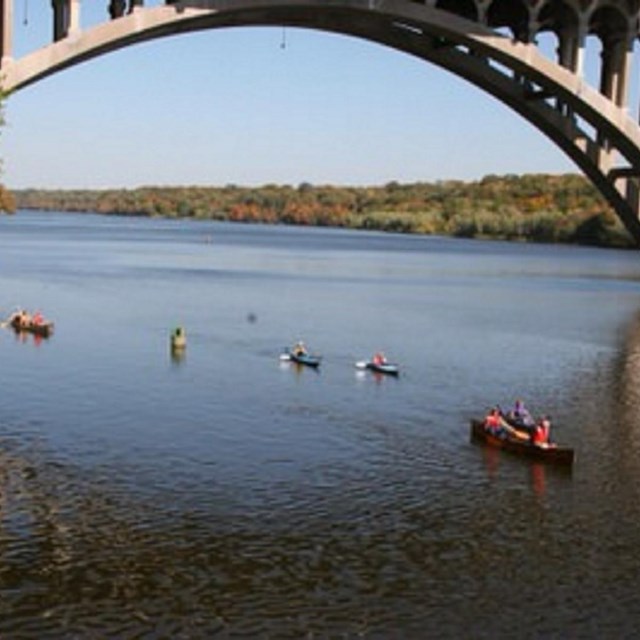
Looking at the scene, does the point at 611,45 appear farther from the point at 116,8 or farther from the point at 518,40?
the point at 116,8

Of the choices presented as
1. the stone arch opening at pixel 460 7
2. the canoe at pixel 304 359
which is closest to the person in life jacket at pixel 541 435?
the canoe at pixel 304 359

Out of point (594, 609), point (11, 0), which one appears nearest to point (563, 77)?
point (11, 0)

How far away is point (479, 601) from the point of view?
1700 centimetres

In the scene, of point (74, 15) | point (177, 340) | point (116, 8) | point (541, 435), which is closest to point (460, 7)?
point (116, 8)

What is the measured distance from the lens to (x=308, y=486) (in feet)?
75.8

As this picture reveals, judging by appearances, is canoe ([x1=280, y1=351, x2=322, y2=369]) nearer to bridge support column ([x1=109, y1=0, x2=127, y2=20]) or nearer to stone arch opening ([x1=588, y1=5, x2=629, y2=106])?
bridge support column ([x1=109, y1=0, x2=127, y2=20])

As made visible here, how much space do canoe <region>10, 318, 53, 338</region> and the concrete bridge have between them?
11904mm

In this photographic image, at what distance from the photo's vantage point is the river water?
1652 cm

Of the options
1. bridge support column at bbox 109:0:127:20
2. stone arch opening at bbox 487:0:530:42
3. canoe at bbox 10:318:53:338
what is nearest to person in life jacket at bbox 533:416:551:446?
bridge support column at bbox 109:0:127:20

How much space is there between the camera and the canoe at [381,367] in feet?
126

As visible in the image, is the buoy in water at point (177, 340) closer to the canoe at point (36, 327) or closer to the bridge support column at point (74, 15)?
the canoe at point (36, 327)

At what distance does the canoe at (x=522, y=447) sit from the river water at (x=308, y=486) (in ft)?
1.48

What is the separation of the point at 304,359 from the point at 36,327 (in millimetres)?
12780

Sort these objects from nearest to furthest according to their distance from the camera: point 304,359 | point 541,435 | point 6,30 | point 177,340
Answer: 1. point 541,435
2. point 6,30
3. point 304,359
4. point 177,340
